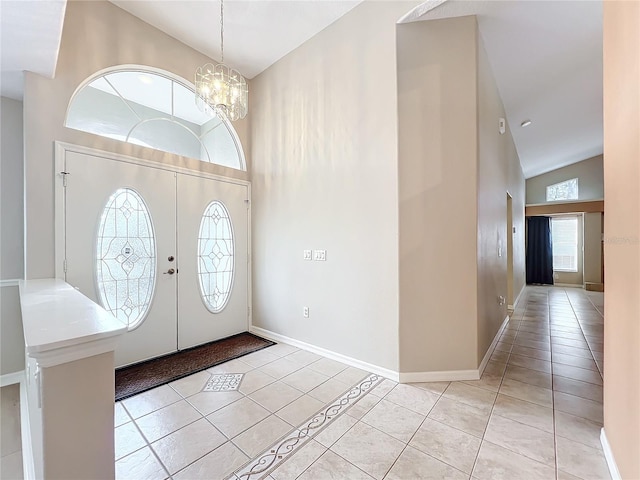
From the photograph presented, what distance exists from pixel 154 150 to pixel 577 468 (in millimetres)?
4243

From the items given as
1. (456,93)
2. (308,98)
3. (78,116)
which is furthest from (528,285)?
(78,116)

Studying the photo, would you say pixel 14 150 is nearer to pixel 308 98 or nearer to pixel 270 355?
pixel 308 98

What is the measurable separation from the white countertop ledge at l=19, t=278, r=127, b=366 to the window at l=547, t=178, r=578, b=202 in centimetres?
1088

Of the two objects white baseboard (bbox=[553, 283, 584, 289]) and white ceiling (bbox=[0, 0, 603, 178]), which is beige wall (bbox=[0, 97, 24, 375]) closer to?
white ceiling (bbox=[0, 0, 603, 178])

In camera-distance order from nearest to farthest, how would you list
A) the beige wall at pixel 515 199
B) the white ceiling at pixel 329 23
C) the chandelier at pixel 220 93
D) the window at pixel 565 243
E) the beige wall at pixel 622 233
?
1. the beige wall at pixel 622 233
2. the white ceiling at pixel 329 23
3. the chandelier at pixel 220 93
4. the beige wall at pixel 515 199
5. the window at pixel 565 243

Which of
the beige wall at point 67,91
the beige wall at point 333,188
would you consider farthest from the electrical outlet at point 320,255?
the beige wall at point 67,91

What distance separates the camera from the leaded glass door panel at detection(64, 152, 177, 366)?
8.31 ft

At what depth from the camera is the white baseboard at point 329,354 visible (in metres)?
2.60

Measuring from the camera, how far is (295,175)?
11.0 feet

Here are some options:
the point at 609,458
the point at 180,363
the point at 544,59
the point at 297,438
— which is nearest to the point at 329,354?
the point at 297,438

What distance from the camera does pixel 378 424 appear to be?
192 centimetres

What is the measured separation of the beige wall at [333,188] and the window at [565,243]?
918 cm

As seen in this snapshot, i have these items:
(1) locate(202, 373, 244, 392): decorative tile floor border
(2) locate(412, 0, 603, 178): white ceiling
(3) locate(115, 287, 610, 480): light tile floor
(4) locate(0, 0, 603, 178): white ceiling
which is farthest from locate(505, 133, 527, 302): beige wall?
(1) locate(202, 373, 244, 392): decorative tile floor border

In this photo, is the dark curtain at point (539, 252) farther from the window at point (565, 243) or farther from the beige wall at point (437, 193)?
the beige wall at point (437, 193)
